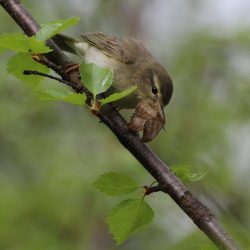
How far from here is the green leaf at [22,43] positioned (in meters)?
1.81

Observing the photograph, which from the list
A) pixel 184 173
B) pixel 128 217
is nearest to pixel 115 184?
pixel 128 217

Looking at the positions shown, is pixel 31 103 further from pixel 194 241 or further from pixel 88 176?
pixel 194 241

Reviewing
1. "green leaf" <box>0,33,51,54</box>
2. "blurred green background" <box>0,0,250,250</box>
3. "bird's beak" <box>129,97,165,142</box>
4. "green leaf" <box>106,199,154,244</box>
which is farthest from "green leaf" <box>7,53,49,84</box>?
"blurred green background" <box>0,0,250,250</box>

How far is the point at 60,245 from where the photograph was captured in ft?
14.5

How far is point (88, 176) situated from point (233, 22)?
1.65 metres

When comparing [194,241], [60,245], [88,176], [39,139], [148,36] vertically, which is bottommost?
[194,241]

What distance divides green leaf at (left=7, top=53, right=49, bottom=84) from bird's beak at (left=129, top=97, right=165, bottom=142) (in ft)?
1.06

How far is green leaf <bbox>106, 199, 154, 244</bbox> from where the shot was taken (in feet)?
6.12

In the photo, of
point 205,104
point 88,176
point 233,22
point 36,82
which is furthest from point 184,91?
point 36,82

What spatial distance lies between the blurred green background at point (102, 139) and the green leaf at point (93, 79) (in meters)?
2.07

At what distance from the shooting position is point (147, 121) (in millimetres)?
1878

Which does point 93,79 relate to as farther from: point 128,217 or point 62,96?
point 128,217

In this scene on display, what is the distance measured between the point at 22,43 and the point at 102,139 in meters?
3.36

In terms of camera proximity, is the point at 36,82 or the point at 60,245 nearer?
the point at 36,82
